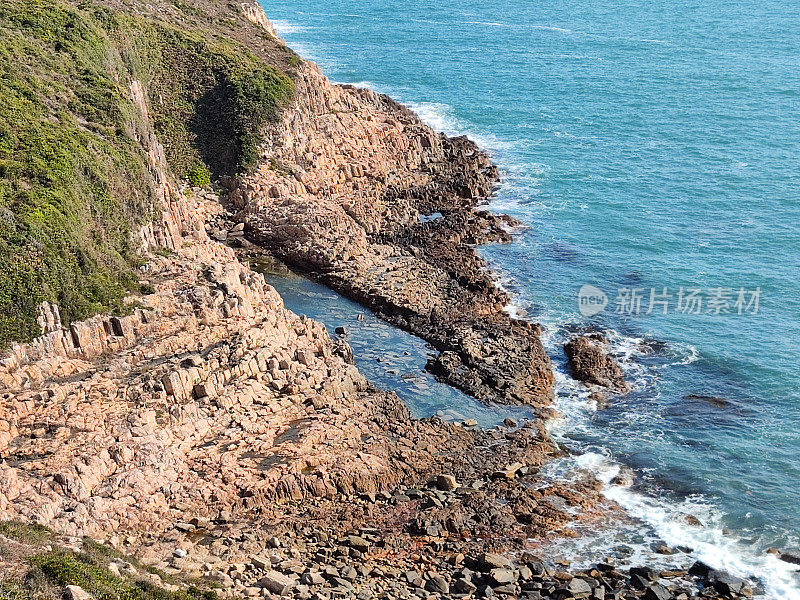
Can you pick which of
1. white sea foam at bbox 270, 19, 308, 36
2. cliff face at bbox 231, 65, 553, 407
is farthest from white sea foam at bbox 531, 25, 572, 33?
cliff face at bbox 231, 65, 553, 407

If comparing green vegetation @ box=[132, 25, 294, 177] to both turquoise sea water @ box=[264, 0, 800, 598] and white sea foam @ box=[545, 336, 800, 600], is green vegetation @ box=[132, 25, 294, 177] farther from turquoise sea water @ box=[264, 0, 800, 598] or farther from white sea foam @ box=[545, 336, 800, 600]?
white sea foam @ box=[545, 336, 800, 600]

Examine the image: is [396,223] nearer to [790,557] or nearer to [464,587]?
[464,587]

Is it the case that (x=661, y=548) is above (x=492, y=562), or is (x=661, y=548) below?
below

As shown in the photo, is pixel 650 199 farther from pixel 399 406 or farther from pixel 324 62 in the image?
pixel 324 62

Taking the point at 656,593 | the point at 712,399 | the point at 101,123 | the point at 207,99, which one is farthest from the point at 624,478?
the point at 207,99

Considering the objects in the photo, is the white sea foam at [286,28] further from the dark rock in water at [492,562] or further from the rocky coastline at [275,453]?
the dark rock in water at [492,562]

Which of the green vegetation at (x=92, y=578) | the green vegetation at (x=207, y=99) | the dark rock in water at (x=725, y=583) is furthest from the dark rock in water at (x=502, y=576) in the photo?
the green vegetation at (x=207, y=99)
